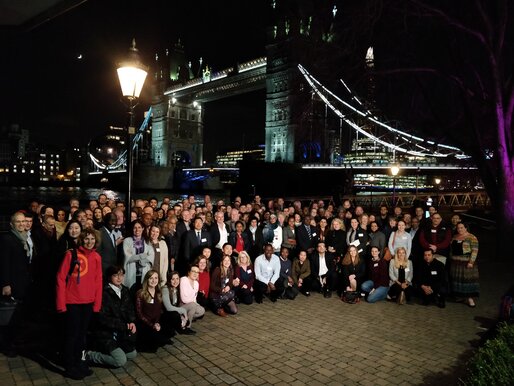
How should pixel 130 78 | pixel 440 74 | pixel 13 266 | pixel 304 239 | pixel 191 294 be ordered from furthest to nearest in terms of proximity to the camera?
pixel 440 74 < pixel 304 239 < pixel 130 78 < pixel 191 294 < pixel 13 266

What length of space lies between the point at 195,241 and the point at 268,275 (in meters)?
1.52

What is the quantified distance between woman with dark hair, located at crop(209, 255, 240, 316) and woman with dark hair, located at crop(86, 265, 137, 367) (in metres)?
1.95

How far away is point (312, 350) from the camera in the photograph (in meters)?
5.64

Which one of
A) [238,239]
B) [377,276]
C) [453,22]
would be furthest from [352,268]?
[453,22]

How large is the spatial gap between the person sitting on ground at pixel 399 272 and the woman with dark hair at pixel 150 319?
4.40 m

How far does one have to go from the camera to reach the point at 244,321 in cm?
679

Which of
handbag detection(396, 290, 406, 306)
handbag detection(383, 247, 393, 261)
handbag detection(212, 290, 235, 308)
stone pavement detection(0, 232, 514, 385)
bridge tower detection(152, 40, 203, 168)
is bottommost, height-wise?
stone pavement detection(0, 232, 514, 385)

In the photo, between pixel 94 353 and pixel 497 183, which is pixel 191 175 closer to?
pixel 497 183

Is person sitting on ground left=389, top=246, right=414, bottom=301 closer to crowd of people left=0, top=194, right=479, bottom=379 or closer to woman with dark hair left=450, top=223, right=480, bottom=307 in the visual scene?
crowd of people left=0, top=194, right=479, bottom=379

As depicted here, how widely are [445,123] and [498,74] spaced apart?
1790mm

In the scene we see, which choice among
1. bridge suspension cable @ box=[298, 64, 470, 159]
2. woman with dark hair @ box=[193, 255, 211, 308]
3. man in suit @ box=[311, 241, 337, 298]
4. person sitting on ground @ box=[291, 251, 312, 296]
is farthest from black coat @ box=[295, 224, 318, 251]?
bridge suspension cable @ box=[298, 64, 470, 159]

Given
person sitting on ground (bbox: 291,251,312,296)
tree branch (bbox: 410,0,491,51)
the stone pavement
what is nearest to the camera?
the stone pavement

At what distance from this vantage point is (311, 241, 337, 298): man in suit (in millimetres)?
8484

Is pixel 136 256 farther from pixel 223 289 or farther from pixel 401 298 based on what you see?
pixel 401 298
